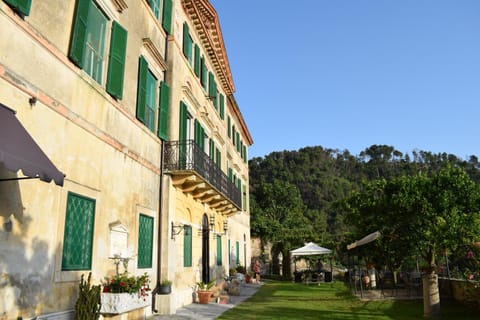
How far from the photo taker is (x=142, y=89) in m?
10.0

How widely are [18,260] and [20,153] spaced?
1.88 m

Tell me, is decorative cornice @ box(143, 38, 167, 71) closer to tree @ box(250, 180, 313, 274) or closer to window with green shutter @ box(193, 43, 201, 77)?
window with green shutter @ box(193, 43, 201, 77)

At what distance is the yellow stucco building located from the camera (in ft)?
18.1

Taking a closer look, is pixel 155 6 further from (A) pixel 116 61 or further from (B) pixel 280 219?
(B) pixel 280 219

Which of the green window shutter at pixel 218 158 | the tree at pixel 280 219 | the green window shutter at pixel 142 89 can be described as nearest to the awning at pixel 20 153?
the green window shutter at pixel 142 89

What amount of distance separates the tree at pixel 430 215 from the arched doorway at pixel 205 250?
273 inches

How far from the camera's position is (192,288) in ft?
41.6

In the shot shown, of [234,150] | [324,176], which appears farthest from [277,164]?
[234,150]

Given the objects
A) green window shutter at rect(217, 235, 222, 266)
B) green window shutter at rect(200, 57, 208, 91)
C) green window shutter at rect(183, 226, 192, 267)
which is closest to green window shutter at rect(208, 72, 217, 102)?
green window shutter at rect(200, 57, 208, 91)

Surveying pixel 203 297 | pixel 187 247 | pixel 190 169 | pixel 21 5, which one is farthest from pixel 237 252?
pixel 21 5

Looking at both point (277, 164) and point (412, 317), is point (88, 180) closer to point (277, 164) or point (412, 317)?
point (412, 317)

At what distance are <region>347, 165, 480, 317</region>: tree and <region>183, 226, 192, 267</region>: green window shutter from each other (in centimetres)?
574

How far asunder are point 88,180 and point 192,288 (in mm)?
6658

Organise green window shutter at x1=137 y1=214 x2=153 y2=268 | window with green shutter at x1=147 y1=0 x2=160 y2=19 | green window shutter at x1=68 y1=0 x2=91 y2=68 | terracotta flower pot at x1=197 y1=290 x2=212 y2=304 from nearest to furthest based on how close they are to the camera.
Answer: green window shutter at x1=68 y1=0 x2=91 y2=68 < green window shutter at x1=137 y1=214 x2=153 y2=268 < window with green shutter at x1=147 y1=0 x2=160 y2=19 < terracotta flower pot at x1=197 y1=290 x2=212 y2=304
